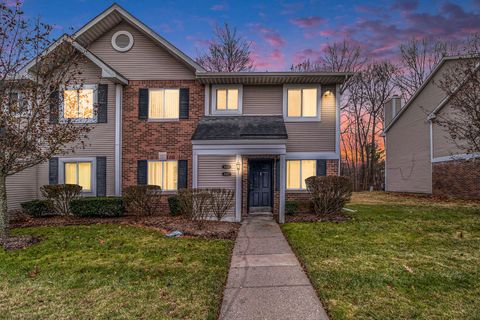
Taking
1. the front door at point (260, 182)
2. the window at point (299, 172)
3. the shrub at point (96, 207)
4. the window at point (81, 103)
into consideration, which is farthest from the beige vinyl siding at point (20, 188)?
the window at point (299, 172)

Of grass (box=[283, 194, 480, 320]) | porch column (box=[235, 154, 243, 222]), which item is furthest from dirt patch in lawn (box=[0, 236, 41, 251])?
grass (box=[283, 194, 480, 320])

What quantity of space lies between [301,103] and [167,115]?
606 cm

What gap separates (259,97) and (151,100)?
4.90m

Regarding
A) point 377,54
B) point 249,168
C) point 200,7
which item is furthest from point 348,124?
point 249,168

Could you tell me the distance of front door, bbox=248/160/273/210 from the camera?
12.1m

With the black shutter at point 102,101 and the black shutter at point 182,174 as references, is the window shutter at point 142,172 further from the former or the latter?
the black shutter at point 102,101

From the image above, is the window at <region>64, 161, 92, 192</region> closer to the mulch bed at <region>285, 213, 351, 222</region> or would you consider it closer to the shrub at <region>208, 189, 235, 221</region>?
the shrub at <region>208, 189, 235, 221</region>

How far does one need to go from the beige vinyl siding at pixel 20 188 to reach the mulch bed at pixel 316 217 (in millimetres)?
11004

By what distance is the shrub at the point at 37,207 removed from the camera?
11.2 m

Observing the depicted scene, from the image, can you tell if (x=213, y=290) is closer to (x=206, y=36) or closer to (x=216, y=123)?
(x=216, y=123)

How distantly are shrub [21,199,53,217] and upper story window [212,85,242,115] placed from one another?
25.8 ft

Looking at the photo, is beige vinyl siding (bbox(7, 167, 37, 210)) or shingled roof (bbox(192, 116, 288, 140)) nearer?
shingled roof (bbox(192, 116, 288, 140))

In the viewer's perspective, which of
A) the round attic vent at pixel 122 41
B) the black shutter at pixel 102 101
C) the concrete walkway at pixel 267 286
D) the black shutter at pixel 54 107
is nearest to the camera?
the concrete walkway at pixel 267 286

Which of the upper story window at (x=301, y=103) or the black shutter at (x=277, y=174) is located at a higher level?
the upper story window at (x=301, y=103)
